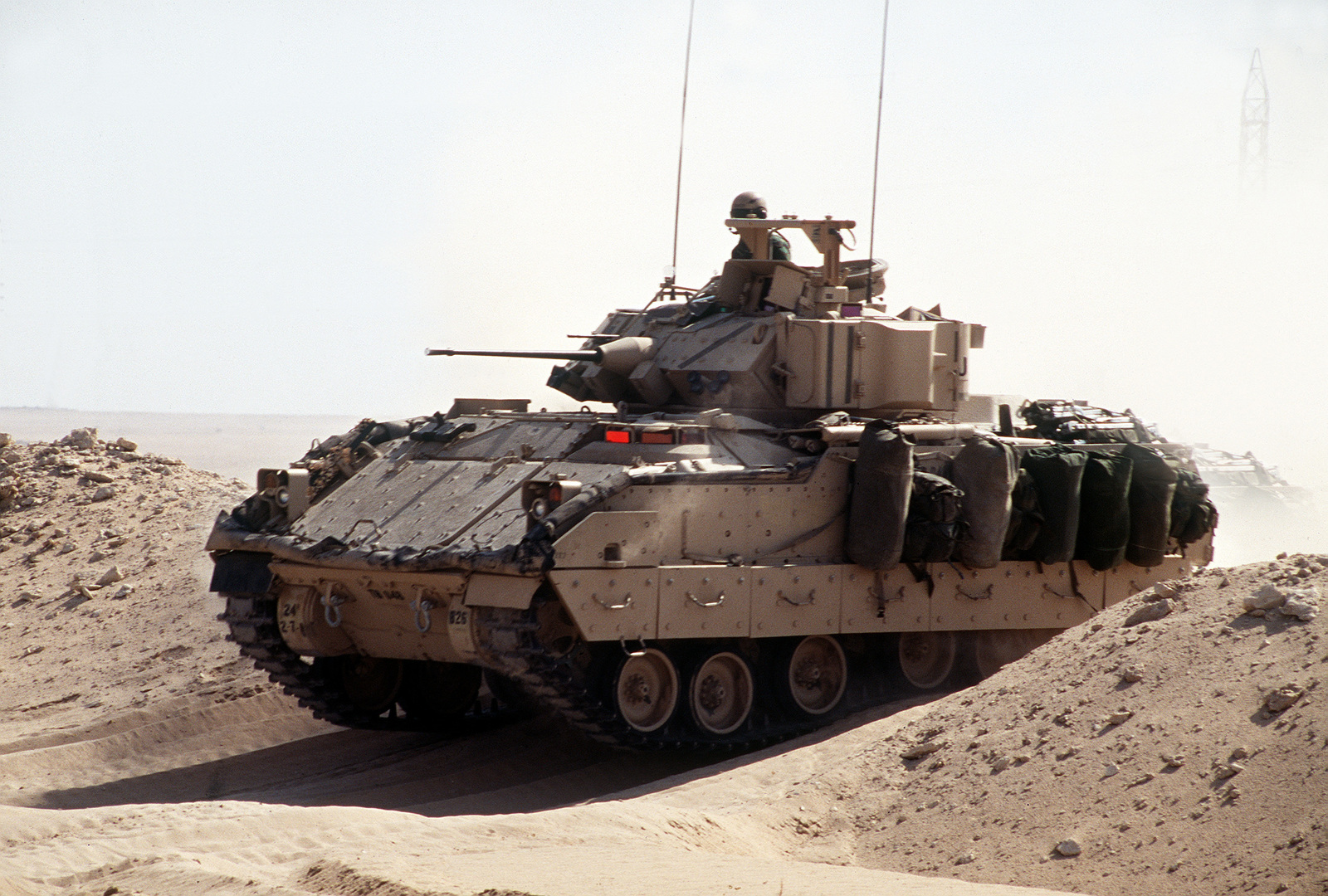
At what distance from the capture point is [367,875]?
6.64 meters

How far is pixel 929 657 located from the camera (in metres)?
12.2

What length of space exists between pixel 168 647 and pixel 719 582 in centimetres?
641

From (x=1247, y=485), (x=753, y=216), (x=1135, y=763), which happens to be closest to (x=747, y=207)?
(x=753, y=216)

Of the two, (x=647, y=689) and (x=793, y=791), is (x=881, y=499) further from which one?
(x=793, y=791)

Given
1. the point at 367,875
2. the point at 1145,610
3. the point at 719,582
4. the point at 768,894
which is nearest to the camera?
the point at 768,894

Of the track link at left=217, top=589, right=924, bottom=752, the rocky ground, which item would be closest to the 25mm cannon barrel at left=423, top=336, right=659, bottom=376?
the track link at left=217, top=589, right=924, bottom=752


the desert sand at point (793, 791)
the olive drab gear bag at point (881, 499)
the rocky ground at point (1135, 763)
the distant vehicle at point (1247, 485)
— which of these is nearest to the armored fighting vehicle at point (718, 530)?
the olive drab gear bag at point (881, 499)

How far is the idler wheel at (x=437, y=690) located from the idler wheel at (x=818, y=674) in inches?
105

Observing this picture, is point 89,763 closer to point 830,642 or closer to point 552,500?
point 552,500

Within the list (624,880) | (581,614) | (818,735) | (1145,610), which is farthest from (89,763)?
(1145,610)

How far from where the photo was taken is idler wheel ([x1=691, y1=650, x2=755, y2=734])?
10.6 m

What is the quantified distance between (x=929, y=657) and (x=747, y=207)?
4.28 meters

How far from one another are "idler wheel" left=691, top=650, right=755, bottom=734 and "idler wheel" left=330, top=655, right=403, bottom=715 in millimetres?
2793

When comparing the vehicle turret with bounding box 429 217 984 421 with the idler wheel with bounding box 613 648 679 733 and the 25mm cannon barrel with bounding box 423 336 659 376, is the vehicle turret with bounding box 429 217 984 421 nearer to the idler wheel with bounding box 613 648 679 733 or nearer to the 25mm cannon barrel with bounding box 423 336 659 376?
the 25mm cannon barrel with bounding box 423 336 659 376
